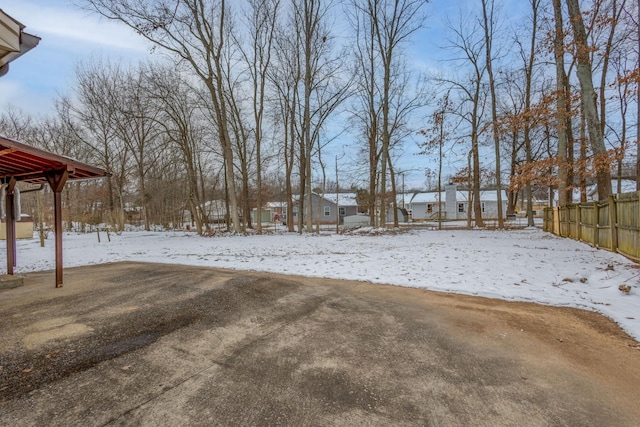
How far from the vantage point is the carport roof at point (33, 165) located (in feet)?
14.2

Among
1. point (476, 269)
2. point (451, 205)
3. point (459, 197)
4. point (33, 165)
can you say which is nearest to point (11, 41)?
point (33, 165)

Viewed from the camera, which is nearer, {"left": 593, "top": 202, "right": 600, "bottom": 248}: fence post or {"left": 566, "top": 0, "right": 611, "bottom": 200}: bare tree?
{"left": 566, "top": 0, "right": 611, "bottom": 200}: bare tree

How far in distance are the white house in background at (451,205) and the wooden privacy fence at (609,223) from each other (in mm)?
29010

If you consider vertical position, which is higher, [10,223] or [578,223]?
[10,223]

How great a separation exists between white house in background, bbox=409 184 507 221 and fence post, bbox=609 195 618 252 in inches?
1287

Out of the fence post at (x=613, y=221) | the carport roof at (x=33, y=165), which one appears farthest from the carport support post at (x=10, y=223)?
the fence post at (x=613, y=221)

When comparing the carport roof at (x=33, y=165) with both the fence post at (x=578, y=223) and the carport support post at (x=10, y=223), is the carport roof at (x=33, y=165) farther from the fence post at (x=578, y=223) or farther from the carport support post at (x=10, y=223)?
the fence post at (x=578, y=223)

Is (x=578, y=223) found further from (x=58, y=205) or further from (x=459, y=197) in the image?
(x=459, y=197)

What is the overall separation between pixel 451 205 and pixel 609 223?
34.5 m

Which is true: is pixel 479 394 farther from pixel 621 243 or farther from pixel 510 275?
pixel 621 243

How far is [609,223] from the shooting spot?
7.54 metres

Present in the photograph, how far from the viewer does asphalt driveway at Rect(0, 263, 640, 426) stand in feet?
6.48

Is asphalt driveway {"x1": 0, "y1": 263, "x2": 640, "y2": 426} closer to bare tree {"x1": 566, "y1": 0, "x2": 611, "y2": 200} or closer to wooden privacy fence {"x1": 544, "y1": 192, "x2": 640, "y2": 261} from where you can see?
wooden privacy fence {"x1": 544, "y1": 192, "x2": 640, "y2": 261}

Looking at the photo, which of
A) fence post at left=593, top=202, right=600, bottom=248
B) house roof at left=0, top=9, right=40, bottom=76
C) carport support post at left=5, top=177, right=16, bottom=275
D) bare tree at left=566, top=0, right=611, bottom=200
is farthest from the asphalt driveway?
bare tree at left=566, top=0, right=611, bottom=200
